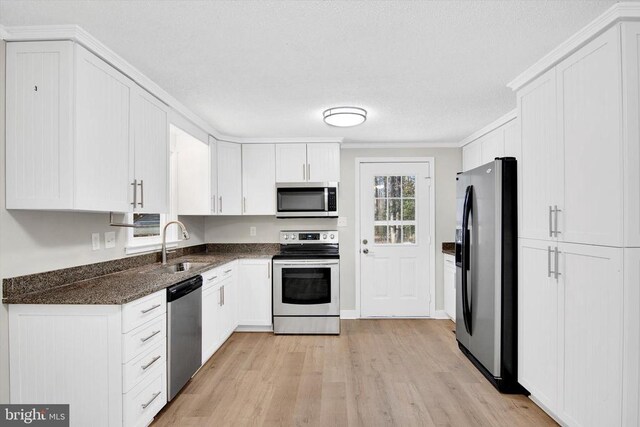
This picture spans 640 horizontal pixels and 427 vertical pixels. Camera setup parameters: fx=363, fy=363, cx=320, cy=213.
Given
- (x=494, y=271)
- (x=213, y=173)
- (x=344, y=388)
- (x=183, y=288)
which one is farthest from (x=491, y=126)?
(x=183, y=288)

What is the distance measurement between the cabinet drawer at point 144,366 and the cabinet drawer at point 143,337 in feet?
0.11

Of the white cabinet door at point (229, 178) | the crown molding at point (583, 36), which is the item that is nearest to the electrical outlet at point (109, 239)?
the white cabinet door at point (229, 178)

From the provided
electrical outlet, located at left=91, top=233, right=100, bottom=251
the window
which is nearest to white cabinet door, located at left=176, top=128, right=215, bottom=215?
electrical outlet, located at left=91, top=233, right=100, bottom=251

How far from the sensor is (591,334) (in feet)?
6.17

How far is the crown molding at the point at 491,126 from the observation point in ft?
11.0

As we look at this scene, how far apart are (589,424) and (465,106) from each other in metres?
2.41

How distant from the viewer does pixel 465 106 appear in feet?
10.4

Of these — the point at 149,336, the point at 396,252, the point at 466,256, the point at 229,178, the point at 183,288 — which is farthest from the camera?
the point at 396,252

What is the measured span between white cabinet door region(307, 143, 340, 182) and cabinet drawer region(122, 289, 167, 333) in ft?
7.85

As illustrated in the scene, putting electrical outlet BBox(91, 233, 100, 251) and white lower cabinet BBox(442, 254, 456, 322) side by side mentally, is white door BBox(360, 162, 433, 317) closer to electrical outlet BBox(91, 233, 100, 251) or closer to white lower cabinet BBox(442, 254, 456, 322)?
white lower cabinet BBox(442, 254, 456, 322)

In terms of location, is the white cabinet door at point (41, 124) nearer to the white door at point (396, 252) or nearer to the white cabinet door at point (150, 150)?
the white cabinet door at point (150, 150)

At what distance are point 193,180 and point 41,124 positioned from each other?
2052mm

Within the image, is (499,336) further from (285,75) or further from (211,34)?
(211,34)

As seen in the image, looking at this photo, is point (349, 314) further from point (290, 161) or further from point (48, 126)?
point (48, 126)
